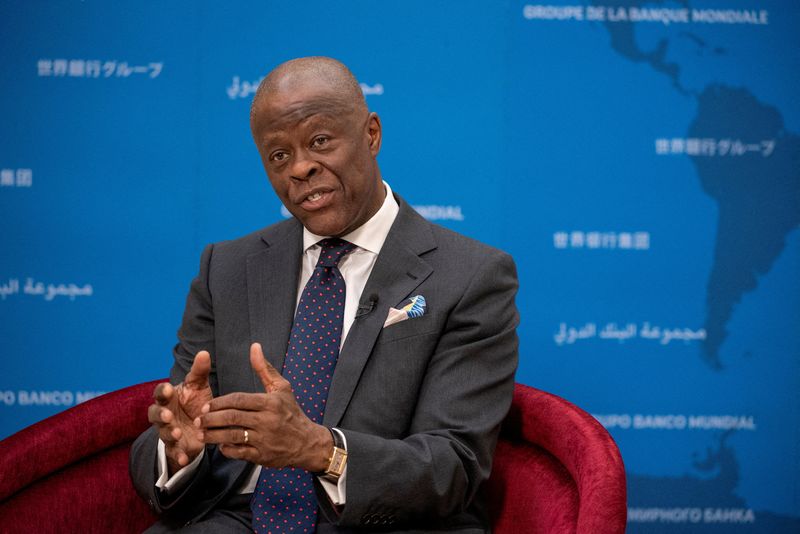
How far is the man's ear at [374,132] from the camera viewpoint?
2131 mm

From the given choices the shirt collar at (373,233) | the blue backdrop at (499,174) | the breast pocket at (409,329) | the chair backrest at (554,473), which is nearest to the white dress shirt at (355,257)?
the shirt collar at (373,233)

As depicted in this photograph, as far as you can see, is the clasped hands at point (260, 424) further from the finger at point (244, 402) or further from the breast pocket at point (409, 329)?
the breast pocket at point (409, 329)

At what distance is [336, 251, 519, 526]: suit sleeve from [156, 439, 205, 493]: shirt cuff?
1.32 feet

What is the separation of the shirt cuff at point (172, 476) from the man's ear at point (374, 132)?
0.85m

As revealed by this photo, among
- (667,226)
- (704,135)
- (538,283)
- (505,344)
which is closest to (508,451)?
(505,344)

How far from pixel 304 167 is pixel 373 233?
27 centimetres

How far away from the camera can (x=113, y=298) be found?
3.20 metres

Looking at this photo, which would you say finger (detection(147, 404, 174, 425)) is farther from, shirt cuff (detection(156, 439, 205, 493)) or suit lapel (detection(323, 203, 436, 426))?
suit lapel (detection(323, 203, 436, 426))

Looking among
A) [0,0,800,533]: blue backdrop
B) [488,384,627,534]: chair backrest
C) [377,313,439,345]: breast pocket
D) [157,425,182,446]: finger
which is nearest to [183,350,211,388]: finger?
[157,425,182,446]: finger

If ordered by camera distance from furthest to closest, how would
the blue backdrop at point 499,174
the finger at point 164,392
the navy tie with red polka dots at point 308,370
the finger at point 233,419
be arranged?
the blue backdrop at point 499,174 < the navy tie with red polka dots at point 308,370 < the finger at point 164,392 < the finger at point 233,419

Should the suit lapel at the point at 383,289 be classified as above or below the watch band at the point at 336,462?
above

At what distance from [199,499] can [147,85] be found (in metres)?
1.72

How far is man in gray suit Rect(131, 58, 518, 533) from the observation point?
1825 mm

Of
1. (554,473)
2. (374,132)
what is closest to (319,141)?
(374,132)
